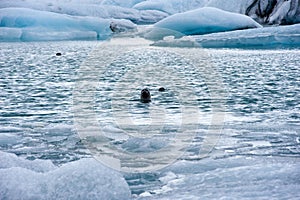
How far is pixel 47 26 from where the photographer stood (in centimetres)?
2978

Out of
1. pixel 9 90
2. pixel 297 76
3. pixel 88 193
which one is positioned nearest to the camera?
pixel 88 193

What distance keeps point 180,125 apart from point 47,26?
24.7 metres

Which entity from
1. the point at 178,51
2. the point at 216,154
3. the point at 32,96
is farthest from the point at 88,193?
the point at 178,51

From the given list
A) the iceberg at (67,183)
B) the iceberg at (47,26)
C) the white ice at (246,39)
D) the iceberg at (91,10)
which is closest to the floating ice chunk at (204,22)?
the white ice at (246,39)

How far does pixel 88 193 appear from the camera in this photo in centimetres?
357

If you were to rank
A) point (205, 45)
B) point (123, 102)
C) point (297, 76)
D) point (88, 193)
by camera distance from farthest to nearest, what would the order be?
point (205, 45) < point (297, 76) < point (123, 102) < point (88, 193)

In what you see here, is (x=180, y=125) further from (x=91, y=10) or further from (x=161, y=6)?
(x=161, y=6)

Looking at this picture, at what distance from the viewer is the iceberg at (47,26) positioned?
28.7 meters

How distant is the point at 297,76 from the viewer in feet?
36.7

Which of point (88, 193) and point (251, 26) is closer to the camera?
point (88, 193)

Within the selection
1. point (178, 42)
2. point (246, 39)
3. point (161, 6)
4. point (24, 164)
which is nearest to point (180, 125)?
point (24, 164)

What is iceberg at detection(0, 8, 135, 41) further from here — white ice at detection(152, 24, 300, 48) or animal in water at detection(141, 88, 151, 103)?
animal in water at detection(141, 88, 151, 103)

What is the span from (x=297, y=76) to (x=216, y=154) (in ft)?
22.7

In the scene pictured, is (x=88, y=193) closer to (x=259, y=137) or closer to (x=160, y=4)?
(x=259, y=137)
